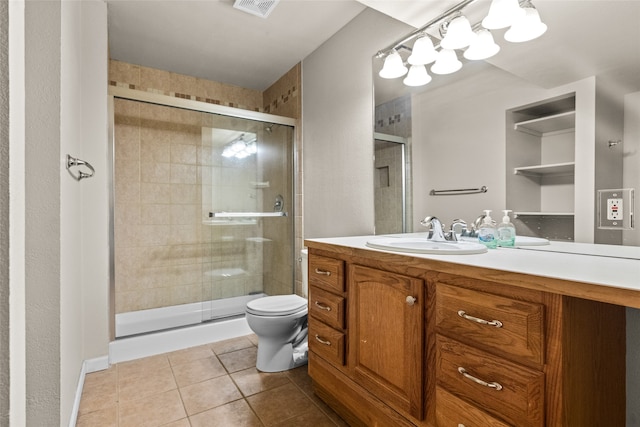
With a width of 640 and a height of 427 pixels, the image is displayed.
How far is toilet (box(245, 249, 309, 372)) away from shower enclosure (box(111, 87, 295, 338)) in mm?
869

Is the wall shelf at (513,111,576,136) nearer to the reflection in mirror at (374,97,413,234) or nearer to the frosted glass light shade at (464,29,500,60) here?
the frosted glass light shade at (464,29,500,60)

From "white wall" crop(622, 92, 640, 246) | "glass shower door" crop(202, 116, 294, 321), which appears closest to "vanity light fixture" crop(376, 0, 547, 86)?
"white wall" crop(622, 92, 640, 246)

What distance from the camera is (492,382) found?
2.93 feet

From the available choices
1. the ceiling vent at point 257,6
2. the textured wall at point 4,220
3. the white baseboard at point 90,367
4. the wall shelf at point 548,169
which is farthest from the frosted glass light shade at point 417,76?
the white baseboard at point 90,367

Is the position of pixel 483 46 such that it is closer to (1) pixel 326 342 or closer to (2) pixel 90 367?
(1) pixel 326 342

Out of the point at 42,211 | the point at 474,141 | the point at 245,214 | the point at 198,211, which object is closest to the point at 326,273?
the point at 474,141

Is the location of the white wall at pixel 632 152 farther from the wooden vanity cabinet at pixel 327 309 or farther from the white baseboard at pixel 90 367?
the white baseboard at pixel 90 367

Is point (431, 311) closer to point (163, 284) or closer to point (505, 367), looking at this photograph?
point (505, 367)

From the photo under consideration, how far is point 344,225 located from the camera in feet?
7.86

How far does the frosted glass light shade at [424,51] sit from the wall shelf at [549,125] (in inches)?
25.4

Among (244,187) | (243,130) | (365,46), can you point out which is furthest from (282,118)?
(365,46)

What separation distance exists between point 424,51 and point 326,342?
1573mm

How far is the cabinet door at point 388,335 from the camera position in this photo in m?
1.12

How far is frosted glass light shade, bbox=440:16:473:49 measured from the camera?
1510 millimetres
